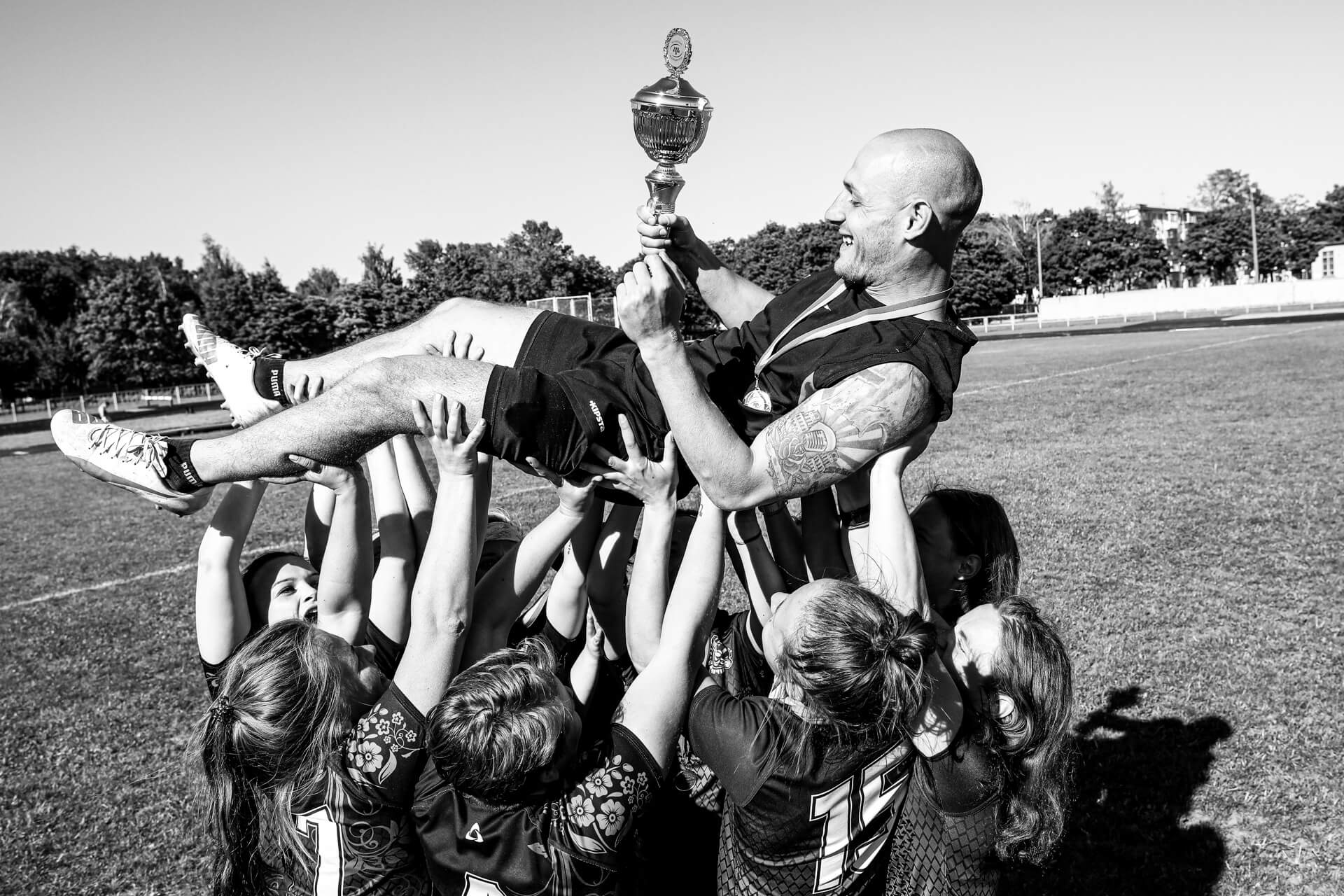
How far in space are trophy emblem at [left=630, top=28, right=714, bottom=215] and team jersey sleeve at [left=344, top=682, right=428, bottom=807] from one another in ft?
6.24

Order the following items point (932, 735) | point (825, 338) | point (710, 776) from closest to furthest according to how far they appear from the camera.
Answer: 1. point (932, 735)
2. point (825, 338)
3. point (710, 776)

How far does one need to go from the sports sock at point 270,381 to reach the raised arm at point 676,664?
1913 mm

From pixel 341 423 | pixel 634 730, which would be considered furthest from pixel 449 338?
pixel 634 730

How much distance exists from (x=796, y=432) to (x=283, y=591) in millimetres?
2407

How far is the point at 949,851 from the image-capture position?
10.4 feet

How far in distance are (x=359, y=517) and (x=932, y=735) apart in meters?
2.17

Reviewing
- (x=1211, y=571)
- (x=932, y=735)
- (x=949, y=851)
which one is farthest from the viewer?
(x=1211, y=571)

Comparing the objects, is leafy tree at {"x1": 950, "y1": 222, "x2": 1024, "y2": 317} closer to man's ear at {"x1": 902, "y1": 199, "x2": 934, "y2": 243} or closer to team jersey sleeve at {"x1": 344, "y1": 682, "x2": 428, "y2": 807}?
man's ear at {"x1": 902, "y1": 199, "x2": 934, "y2": 243}

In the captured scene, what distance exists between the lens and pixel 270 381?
399 centimetres

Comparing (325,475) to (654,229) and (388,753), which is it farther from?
(654,229)

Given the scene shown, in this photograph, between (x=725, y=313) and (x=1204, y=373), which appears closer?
(x=725, y=313)

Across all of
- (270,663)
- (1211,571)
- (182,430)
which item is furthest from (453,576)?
(182,430)

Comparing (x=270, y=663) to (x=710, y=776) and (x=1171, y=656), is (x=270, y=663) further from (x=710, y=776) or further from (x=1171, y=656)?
(x=1171, y=656)

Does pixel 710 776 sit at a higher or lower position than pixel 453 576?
lower
